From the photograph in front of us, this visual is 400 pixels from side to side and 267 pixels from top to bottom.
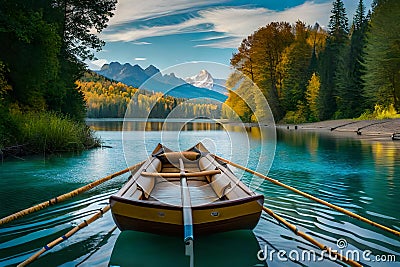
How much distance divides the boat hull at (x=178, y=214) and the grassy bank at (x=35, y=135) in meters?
10.0

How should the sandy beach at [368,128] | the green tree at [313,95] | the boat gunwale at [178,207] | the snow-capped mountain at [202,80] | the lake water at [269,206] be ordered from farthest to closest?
the green tree at [313,95] < the sandy beach at [368,128] < the snow-capped mountain at [202,80] < the lake water at [269,206] < the boat gunwale at [178,207]

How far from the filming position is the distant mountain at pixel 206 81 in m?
7.99

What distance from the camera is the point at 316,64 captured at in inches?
1769

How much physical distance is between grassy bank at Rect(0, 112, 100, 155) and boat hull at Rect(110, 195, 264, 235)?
394 inches

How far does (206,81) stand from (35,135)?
8.97 meters

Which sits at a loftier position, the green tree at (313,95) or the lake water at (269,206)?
the green tree at (313,95)

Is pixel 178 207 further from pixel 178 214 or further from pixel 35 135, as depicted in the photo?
pixel 35 135

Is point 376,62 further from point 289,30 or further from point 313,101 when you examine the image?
point 289,30

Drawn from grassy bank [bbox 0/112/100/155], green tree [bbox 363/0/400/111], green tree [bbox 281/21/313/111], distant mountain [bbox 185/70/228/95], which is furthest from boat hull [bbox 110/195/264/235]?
green tree [bbox 281/21/313/111]

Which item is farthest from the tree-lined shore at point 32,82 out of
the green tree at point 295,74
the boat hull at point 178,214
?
the green tree at point 295,74

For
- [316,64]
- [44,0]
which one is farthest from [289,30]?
[44,0]

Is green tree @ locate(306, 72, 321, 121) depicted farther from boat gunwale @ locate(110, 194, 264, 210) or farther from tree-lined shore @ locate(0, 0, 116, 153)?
boat gunwale @ locate(110, 194, 264, 210)

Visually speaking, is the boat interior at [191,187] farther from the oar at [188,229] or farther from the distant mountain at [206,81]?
the distant mountain at [206,81]

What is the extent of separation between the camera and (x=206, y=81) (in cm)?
841
